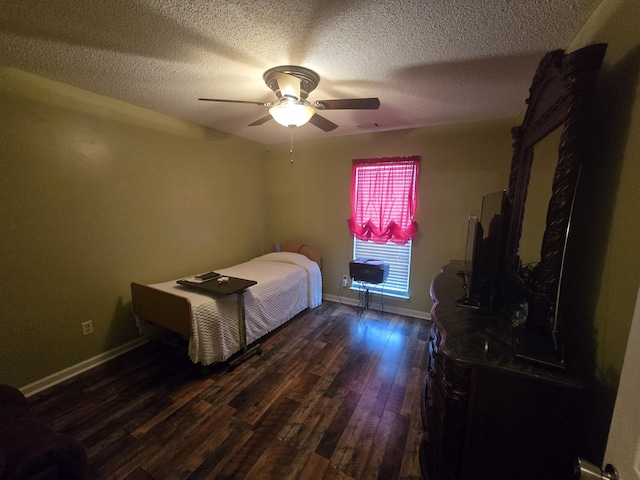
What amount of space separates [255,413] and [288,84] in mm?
2362

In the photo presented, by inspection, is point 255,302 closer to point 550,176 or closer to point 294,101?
point 294,101

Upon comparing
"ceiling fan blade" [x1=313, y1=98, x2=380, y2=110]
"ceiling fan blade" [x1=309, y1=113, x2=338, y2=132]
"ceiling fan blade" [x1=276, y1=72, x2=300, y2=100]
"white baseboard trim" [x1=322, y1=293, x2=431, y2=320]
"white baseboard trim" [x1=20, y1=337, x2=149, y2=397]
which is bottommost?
"white baseboard trim" [x1=20, y1=337, x2=149, y2=397]

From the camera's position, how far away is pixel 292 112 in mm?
1759

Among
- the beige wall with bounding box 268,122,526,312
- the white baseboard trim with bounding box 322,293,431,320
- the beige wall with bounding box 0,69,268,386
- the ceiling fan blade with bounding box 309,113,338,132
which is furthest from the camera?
the white baseboard trim with bounding box 322,293,431,320

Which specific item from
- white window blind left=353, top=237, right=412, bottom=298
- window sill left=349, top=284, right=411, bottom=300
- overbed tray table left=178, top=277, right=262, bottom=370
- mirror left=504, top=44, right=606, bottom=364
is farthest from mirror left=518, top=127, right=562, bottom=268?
overbed tray table left=178, top=277, right=262, bottom=370

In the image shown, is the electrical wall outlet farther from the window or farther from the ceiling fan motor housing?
the window

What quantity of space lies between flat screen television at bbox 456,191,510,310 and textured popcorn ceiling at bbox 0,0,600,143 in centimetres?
91

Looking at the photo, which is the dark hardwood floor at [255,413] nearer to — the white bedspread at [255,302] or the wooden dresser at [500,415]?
the white bedspread at [255,302]

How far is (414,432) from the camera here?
1.71m

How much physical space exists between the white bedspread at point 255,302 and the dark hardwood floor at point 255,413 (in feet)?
0.80

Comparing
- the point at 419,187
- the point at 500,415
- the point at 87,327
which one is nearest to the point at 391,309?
the point at 419,187

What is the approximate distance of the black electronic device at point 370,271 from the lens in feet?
10.5

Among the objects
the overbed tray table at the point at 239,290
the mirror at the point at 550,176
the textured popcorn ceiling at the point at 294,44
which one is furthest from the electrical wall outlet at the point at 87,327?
the mirror at the point at 550,176

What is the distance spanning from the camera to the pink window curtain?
10.6 feet
